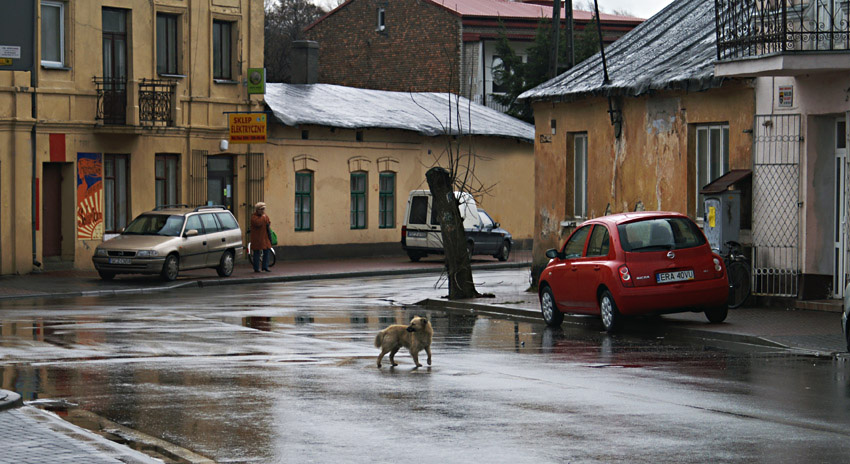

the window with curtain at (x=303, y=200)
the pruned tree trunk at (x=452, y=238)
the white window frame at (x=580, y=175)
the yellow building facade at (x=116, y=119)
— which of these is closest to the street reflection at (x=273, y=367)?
the pruned tree trunk at (x=452, y=238)

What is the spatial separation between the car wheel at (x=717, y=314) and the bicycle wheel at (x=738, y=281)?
2.43 metres

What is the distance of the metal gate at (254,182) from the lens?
124 ft

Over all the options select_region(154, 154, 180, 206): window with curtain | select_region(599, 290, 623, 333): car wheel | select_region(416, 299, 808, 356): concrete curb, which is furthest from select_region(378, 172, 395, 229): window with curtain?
select_region(599, 290, 623, 333): car wheel

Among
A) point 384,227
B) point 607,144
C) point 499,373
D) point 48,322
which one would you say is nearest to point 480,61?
point 384,227

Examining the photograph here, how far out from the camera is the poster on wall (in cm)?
3275

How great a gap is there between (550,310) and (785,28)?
5.37 meters

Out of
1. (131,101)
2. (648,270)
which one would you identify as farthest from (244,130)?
(648,270)

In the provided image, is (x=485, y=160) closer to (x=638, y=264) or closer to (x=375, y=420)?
(x=638, y=264)

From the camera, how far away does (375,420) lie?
952 centimetres

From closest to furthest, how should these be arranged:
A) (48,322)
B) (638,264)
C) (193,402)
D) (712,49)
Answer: (193,402), (638,264), (48,322), (712,49)

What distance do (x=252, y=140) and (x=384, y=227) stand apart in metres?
8.39

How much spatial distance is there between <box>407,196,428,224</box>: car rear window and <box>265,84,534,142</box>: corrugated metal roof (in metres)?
2.51

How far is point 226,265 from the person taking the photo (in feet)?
104

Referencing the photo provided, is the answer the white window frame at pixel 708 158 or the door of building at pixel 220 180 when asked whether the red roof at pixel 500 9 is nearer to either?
the door of building at pixel 220 180
